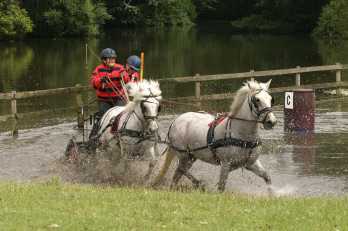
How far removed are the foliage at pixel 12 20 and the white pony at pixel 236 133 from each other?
5355 cm

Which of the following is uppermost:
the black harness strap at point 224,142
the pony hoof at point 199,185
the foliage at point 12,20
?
the foliage at point 12,20

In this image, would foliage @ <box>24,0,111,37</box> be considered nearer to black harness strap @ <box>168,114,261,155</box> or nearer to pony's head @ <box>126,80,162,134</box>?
pony's head @ <box>126,80,162,134</box>

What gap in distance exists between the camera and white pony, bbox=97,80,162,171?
12858 millimetres

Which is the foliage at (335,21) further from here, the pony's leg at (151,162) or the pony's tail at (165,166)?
the pony's tail at (165,166)

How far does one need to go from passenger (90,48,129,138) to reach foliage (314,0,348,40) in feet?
185

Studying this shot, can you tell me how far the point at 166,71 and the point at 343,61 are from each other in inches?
457

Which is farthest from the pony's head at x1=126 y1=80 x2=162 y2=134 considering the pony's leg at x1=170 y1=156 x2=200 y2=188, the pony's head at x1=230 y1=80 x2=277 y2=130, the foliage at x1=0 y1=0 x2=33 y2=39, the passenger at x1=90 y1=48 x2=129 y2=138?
the foliage at x1=0 y1=0 x2=33 y2=39

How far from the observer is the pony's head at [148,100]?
12.8 metres

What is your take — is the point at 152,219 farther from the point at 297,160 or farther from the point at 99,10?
the point at 99,10

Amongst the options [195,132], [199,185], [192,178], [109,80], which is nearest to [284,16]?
[109,80]

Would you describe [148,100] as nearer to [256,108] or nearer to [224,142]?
[224,142]

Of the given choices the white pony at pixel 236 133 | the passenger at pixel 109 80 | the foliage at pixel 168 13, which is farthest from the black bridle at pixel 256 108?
the foliage at pixel 168 13

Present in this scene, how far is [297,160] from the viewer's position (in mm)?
15750

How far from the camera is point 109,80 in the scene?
14922mm
